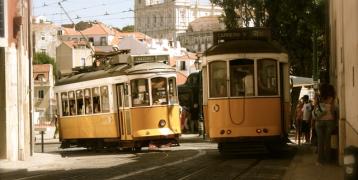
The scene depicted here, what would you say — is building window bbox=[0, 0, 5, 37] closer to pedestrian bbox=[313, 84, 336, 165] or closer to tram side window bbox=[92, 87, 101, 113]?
tram side window bbox=[92, 87, 101, 113]

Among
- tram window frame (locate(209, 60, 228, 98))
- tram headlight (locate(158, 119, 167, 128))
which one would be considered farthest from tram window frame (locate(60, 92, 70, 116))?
tram window frame (locate(209, 60, 228, 98))

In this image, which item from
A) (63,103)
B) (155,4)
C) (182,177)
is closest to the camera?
(182,177)

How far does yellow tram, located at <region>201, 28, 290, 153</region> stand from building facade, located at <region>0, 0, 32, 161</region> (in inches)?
218

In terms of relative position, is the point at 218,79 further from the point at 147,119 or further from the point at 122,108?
the point at 122,108

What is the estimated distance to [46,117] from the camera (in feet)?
270

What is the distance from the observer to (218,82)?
63.6 feet

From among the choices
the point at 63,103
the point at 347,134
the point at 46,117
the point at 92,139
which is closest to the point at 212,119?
the point at 347,134

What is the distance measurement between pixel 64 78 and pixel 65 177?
14.5 meters

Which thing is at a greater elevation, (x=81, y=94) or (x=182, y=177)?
(x=81, y=94)

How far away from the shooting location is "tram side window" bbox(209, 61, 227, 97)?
19.3m

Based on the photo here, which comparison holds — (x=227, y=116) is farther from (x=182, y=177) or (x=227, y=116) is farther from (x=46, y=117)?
(x=46, y=117)

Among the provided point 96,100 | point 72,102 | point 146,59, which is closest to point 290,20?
point 146,59

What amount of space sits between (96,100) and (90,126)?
3.67ft

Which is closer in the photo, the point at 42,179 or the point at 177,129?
the point at 42,179
